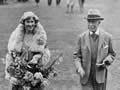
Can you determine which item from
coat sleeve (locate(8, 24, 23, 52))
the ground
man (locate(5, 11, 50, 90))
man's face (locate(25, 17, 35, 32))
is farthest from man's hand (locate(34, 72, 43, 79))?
the ground

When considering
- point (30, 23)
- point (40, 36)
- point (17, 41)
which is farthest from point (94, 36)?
point (17, 41)

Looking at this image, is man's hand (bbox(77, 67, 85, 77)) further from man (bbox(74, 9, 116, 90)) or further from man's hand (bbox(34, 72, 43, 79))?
man's hand (bbox(34, 72, 43, 79))

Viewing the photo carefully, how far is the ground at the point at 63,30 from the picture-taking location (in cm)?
1106

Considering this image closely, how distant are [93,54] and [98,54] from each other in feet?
0.35

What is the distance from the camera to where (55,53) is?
14023 mm

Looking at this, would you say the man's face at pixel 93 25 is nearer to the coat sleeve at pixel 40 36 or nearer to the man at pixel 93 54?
the man at pixel 93 54

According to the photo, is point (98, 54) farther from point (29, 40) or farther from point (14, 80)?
point (14, 80)

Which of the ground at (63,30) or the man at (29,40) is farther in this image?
the ground at (63,30)

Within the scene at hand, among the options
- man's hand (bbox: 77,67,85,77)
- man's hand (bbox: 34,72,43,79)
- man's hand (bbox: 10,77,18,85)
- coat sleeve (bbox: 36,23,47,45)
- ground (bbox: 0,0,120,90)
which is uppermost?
coat sleeve (bbox: 36,23,47,45)

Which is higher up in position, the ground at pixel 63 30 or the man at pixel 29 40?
the man at pixel 29 40

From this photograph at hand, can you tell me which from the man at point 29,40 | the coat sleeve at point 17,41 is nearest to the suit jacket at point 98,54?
the man at point 29,40

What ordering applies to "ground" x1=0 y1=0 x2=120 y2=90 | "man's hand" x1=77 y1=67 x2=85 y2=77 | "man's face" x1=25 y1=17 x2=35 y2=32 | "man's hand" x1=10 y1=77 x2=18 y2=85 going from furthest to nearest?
"ground" x1=0 y1=0 x2=120 y2=90
"man's face" x1=25 y1=17 x2=35 y2=32
"man's hand" x1=10 y1=77 x2=18 y2=85
"man's hand" x1=77 y1=67 x2=85 y2=77

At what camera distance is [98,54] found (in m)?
6.88

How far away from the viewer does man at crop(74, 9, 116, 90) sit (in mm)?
6891
